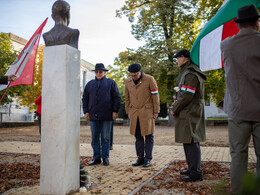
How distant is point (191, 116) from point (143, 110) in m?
1.73

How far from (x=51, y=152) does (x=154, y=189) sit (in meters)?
1.73

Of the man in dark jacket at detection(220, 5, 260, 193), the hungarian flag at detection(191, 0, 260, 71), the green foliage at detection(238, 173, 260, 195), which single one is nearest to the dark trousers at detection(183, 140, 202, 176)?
the man in dark jacket at detection(220, 5, 260, 193)

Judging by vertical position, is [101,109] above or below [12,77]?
below

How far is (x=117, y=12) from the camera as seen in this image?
28.6 meters

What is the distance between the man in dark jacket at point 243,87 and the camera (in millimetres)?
3029

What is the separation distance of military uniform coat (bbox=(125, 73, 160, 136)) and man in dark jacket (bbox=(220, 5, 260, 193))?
3.07m

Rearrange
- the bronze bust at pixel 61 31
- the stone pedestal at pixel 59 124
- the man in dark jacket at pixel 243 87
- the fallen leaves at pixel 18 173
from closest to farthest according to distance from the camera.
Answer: the man in dark jacket at pixel 243 87 < the stone pedestal at pixel 59 124 < the bronze bust at pixel 61 31 < the fallen leaves at pixel 18 173

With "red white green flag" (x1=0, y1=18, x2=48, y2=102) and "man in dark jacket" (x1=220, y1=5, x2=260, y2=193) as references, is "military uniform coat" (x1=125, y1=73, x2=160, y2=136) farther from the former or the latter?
"man in dark jacket" (x1=220, y1=5, x2=260, y2=193)

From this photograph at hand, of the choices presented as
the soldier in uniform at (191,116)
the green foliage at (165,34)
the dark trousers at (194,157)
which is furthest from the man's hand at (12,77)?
the green foliage at (165,34)

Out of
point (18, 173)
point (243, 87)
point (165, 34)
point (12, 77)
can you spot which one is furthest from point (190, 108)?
point (165, 34)

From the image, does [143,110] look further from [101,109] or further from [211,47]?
[211,47]

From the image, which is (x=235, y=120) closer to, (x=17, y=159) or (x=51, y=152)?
(x=51, y=152)

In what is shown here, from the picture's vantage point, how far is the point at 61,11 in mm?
4199

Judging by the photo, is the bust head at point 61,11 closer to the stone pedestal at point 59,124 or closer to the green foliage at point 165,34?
the stone pedestal at point 59,124
